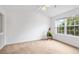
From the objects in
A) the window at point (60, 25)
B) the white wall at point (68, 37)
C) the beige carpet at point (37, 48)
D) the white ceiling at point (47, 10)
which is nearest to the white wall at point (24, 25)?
the white ceiling at point (47, 10)

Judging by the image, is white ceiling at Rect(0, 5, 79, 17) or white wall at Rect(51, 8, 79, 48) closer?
white ceiling at Rect(0, 5, 79, 17)

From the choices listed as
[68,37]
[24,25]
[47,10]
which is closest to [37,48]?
[24,25]

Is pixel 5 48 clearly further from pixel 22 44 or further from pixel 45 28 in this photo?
pixel 45 28

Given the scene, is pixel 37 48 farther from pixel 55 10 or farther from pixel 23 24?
pixel 55 10

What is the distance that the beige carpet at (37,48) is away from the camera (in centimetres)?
265

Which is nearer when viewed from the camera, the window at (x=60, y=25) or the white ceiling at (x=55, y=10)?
the white ceiling at (x=55, y=10)

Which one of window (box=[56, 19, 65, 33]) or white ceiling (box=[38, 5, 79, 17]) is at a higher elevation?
white ceiling (box=[38, 5, 79, 17])

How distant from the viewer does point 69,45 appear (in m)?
3.32

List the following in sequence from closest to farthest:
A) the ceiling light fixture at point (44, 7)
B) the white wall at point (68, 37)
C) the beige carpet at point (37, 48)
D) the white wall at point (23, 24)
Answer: the ceiling light fixture at point (44, 7) → the white wall at point (23, 24) → the beige carpet at point (37, 48) → the white wall at point (68, 37)

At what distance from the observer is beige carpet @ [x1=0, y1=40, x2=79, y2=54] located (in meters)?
2.65

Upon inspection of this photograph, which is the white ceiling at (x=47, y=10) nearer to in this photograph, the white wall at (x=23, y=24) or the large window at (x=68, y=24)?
the white wall at (x=23, y=24)

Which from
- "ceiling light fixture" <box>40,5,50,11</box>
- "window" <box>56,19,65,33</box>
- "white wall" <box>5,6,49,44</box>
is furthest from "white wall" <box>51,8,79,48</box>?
"ceiling light fixture" <box>40,5,50,11</box>

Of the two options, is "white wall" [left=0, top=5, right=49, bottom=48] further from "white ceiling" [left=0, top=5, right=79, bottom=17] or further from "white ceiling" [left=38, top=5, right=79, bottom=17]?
"white ceiling" [left=38, top=5, right=79, bottom=17]

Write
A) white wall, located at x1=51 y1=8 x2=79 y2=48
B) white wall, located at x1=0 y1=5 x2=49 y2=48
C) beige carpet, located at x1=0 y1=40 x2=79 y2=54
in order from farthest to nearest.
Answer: white wall, located at x1=51 y1=8 x2=79 y2=48 < beige carpet, located at x1=0 y1=40 x2=79 y2=54 < white wall, located at x1=0 y1=5 x2=49 y2=48
